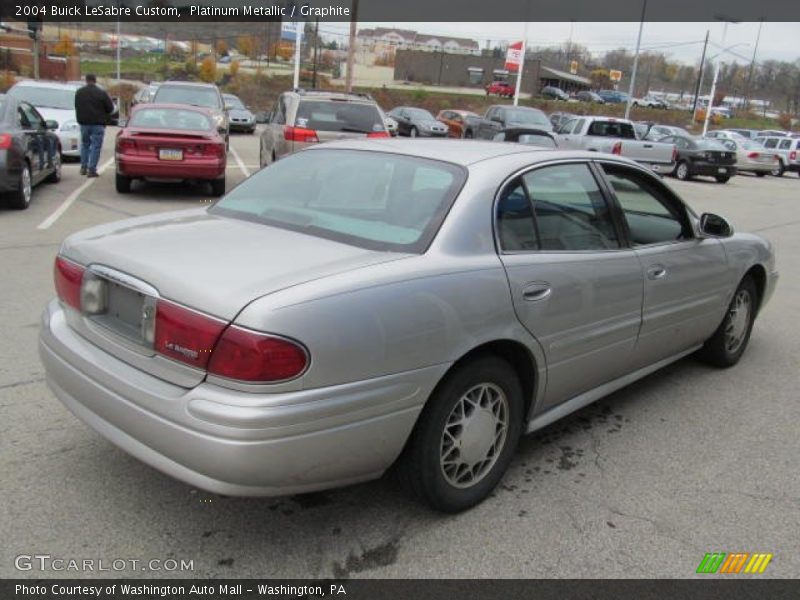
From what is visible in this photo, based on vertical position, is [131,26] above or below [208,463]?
above

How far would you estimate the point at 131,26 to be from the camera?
350ft

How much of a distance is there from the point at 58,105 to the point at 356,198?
13950 mm

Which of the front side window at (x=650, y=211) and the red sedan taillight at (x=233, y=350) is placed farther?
the front side window at (x=650, y=211)

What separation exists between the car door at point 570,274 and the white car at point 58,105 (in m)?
12.9

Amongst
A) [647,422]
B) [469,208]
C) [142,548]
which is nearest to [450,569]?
[142,548]

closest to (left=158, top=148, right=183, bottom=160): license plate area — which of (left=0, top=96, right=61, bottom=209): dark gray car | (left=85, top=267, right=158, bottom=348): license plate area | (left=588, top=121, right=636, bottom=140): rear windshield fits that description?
(left=0, top=96, right=61, bottom=209): dark gray car

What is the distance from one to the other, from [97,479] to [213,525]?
0.66 m

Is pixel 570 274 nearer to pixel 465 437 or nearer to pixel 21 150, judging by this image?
pixel 465 437

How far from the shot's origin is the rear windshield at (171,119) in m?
10.9

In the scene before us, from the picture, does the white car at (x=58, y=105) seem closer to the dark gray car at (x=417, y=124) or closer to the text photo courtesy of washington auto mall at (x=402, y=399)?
the text photo courtesy of washington auto mall at (x=402, y=399)

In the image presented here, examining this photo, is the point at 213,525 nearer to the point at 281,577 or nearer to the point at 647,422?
the point at 281,577

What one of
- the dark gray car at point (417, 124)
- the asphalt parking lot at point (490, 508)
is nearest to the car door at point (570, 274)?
the asphalt parking lot at point (490, 508)

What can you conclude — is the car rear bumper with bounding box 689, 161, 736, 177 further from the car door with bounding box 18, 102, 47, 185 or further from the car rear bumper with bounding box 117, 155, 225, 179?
the car door with bounding box 18, 102, 47, 185

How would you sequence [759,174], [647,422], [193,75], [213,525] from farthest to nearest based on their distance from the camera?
[193,75] < [759,174] < [647,422] < [213,525]
